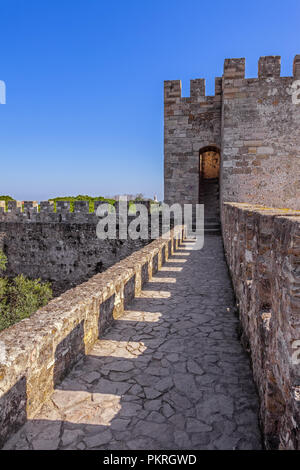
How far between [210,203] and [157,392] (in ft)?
41.2

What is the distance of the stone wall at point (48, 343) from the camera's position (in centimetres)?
184

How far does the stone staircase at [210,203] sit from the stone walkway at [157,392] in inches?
321

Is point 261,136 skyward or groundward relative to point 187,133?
groundward

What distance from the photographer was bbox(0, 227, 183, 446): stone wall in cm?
184

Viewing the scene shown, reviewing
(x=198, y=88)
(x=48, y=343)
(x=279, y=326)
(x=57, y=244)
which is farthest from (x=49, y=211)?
(x=279, y=326)

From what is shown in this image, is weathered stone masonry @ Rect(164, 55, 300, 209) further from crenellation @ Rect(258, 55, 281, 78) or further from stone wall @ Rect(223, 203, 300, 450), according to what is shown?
stone wall @ Rect(223, 203, 300, 450)

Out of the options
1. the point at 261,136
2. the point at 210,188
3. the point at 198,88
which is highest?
the point at 198,88

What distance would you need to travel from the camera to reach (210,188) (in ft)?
51.3

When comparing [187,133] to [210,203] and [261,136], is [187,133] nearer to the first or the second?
[261,136]

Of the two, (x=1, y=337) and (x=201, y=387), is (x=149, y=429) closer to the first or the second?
(x=201, y=387)

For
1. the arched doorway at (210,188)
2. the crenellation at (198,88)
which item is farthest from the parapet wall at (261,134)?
the arched doorway at (210,188)

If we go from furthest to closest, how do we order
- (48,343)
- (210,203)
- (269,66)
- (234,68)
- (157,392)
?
(210,203), (234,68), (269,66), (157,392), (48,343)

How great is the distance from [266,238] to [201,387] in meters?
1.23
